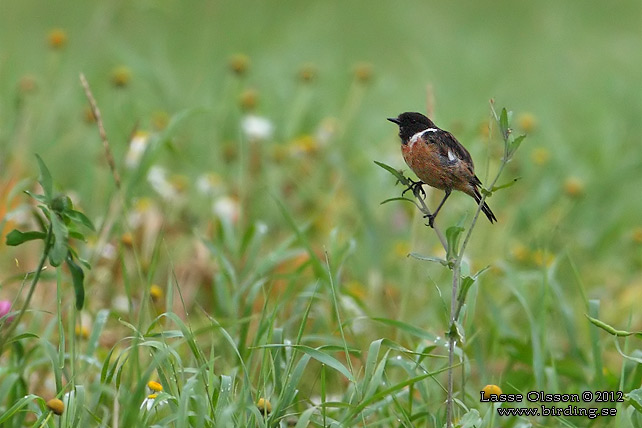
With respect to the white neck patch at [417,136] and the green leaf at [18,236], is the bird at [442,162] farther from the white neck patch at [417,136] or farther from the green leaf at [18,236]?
the green leaf at [18,236]

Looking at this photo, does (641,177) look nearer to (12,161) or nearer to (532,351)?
(532,351)

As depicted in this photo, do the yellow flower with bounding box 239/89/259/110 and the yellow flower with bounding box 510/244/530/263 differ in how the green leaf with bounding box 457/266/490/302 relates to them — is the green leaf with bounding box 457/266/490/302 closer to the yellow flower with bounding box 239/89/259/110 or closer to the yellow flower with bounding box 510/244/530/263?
the yellow flower with bounding box 510/244/530/263

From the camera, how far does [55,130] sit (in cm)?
559

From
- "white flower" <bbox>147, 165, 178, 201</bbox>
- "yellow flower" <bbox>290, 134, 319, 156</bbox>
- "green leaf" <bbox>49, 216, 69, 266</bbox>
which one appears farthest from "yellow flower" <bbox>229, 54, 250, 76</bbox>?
"green leaf" <bbox>49, 216, 69, 266</bbox>

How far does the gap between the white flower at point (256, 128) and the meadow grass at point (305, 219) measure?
7 cm

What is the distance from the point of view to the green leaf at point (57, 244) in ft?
7.71

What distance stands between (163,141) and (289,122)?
2.06 metres

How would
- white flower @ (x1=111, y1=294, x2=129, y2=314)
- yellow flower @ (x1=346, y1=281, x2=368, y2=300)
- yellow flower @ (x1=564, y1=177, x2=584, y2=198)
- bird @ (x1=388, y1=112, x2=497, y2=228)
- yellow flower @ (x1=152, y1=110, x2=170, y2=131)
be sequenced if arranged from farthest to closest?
yellow flower @ (x1=152, y1=110, x2=170, y2=131), yellow flower @ (x1=564, y1=177, x2=584, y2=198), yellow flower @ (x1=346, y1=281, x2=368, y2=300), white flower @ (x1=111, y1=294, x2=129, y2=314), bird @ (x1=388, y1=112, x2=497, y2=228)

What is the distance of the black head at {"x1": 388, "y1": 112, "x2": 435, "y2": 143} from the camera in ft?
9.29

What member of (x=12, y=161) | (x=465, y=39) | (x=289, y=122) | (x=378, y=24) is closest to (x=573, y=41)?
(x=465, y=39)

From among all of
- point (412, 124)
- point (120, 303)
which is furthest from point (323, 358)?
point (120, 303)

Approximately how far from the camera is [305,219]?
507cm

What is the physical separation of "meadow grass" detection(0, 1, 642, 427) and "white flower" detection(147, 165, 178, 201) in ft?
0.08

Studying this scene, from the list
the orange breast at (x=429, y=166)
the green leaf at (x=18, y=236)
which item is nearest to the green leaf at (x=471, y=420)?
the orange breast at (x=429, y=166)
